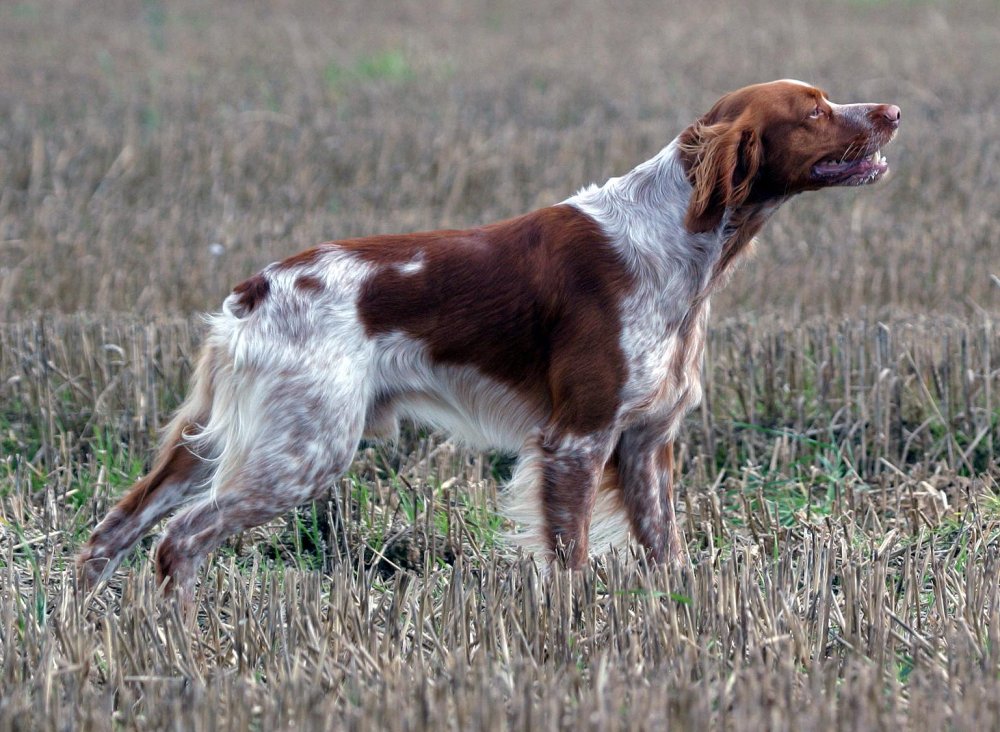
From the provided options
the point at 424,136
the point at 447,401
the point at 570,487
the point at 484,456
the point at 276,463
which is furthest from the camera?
the point at 424,136

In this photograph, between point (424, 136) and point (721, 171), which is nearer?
point (721, 171)

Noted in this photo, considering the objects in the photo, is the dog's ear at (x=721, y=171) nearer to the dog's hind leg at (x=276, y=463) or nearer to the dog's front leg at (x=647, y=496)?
the dog's front leg at (x=647, y=496)

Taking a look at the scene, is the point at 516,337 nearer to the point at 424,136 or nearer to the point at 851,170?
the point at 851,170

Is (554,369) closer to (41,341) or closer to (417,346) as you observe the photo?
(417,346)

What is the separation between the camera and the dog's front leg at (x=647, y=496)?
12.3 feet

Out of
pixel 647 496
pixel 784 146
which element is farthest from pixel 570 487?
pixel 784 146

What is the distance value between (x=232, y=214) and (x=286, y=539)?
164 inches

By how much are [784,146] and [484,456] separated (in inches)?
66.0

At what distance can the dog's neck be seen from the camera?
3533mm

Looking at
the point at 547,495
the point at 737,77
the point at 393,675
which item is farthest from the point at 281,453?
the point at 737,77

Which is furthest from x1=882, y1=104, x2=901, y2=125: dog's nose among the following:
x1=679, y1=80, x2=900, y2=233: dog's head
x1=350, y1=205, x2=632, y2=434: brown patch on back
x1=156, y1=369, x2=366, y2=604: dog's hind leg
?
x1=156, y1=369, x2=366, y2=604: dog's hind leg

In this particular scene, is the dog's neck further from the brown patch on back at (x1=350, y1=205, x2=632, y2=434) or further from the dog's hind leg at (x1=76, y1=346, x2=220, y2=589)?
the dog's hind leg at (x1=76, y1=346, x2=220, y2=589)

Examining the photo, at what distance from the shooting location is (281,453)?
3.45 metres

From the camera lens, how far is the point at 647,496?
376cm
